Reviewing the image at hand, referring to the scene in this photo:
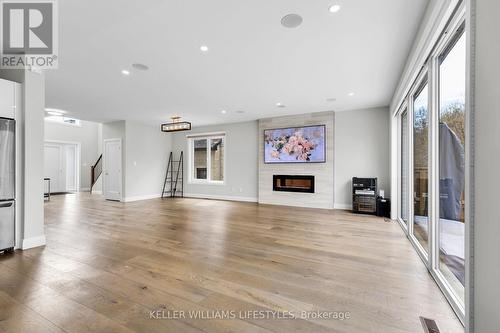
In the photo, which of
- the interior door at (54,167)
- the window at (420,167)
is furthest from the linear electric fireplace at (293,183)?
the interior door at (54,167)

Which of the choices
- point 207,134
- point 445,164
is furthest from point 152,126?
point 445,164

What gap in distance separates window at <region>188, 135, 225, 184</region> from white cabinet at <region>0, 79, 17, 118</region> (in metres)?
5.69

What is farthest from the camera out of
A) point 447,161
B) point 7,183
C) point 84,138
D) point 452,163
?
point 84,138

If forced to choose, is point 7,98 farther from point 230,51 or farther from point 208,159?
point 208,159

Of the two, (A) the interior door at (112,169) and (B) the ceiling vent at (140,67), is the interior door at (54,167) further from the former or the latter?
(B) the ceiling vent at (140,67)

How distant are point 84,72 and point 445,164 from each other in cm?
512

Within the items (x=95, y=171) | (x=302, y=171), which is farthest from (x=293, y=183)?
(x=95, y=171)

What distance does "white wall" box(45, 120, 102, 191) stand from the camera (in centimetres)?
998

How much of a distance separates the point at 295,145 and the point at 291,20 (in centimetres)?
462

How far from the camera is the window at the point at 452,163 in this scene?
6.24 ft

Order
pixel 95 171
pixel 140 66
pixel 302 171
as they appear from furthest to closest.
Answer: pixel 95 171 < pixel 302 171 < pixel 140 66

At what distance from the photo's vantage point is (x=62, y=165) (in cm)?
1027

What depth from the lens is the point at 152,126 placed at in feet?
28.3

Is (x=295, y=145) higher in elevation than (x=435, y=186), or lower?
higher
